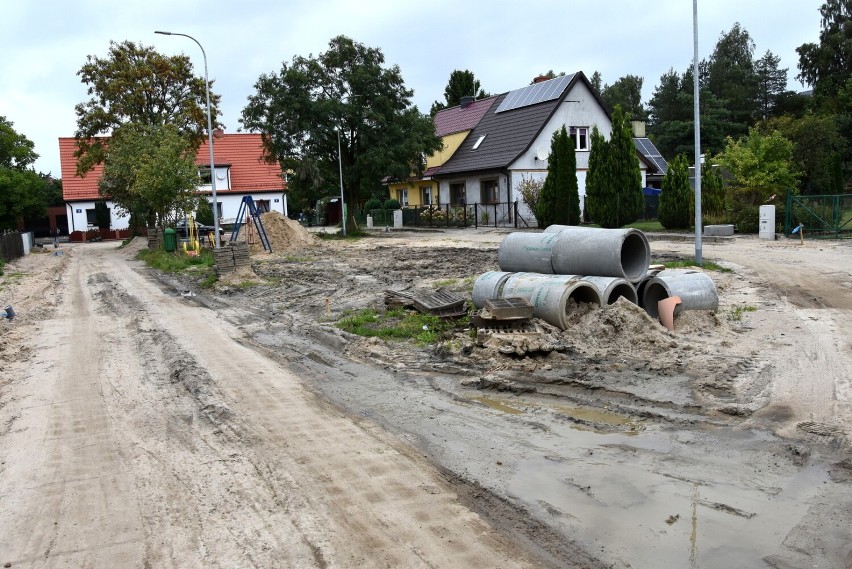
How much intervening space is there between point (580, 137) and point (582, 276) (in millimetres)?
33658

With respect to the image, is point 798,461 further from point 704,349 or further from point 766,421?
point 704,349

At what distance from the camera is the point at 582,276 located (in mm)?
11820

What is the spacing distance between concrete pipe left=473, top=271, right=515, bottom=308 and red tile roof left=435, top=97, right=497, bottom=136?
37580mm

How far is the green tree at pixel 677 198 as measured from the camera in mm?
30406

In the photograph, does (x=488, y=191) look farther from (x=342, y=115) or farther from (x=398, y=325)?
(x=398, y=325)

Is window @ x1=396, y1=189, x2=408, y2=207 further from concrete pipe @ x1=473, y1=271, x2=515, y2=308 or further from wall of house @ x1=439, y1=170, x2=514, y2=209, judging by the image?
concrete pipe @ x1=473, y1=271, x2=515, y2=308

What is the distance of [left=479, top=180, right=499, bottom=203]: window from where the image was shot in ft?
144

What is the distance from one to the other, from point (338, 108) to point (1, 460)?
111 ft

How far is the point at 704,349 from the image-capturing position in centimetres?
1037

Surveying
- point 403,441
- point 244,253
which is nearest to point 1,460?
point 403,441

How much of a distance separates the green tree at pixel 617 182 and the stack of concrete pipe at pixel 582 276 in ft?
70.3

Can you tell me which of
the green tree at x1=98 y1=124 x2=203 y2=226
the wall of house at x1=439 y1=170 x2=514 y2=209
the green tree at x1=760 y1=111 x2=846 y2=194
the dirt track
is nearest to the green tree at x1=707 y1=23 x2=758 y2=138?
the green tree at x1=760 y1=111 x2=846 y2=194

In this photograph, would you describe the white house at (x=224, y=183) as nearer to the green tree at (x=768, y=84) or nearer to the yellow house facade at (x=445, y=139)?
the yellow house facade at (x=445, y=139)

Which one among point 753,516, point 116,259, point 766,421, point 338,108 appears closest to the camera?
point 753,516
